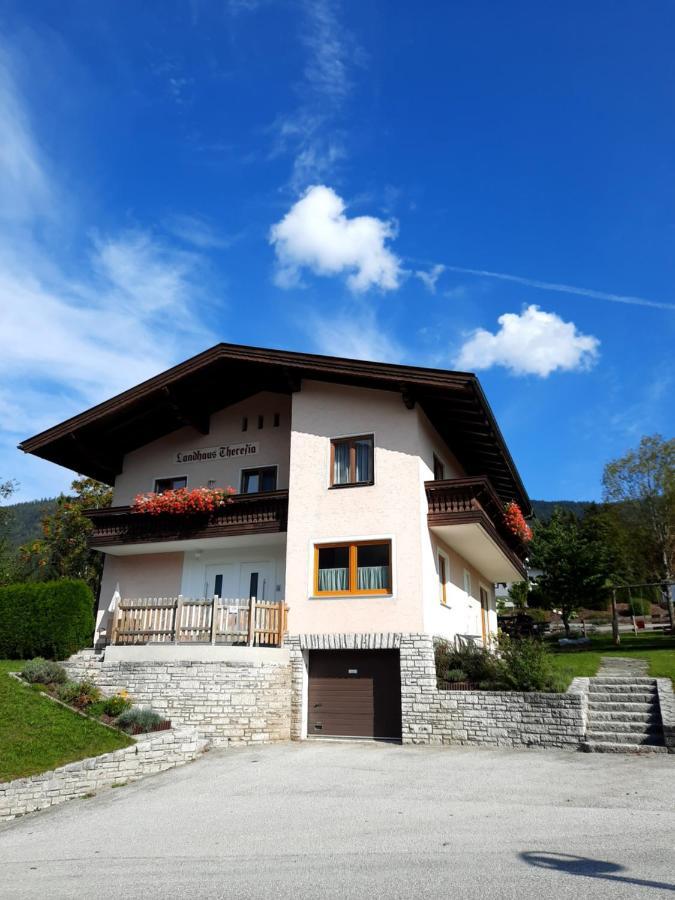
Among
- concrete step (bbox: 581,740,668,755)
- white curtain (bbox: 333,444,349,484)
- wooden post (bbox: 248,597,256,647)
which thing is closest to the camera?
concrete step (bbox: 581,740,668,755)

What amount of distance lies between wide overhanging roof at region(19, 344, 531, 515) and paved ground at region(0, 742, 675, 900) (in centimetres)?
843

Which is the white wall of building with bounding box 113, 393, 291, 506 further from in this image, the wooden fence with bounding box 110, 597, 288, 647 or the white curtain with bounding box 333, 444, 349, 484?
the wooden fence with bounding box 110, 597, 288, 647

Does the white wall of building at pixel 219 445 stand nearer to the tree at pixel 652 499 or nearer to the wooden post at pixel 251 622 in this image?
the wooden post at pixel 251 622

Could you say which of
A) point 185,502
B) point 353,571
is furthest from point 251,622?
point 185,502

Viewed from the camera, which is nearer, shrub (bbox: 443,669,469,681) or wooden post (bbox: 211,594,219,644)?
shrub (bbox: 443,669,469,681)

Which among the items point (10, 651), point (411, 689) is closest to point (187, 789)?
point (411, 689)

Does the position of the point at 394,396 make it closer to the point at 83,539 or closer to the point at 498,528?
the point at 498,528

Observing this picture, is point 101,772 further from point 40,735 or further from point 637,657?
point 637,657

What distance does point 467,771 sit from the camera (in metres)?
11.5

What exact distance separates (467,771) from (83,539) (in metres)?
21.1

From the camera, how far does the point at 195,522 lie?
61.6 ft

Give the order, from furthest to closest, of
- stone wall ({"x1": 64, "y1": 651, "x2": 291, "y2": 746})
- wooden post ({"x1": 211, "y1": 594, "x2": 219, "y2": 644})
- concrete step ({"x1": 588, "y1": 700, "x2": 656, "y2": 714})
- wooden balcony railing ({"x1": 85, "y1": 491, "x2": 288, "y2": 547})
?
wooden balcony railing ({"x1": 85, "y1": 491, "x2": 288, "y2": 547})
wooden post ({"x1": 211, "y1": 594, "x2": 219, "y2": 644})
stone wall ({"x1": 64, "y1": 651, "x2": 291, "y2": 746})
concrete step ({"x1": 588, "y1": 700, "x2": 656, "y2": 714})

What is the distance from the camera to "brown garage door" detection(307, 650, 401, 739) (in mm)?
15266

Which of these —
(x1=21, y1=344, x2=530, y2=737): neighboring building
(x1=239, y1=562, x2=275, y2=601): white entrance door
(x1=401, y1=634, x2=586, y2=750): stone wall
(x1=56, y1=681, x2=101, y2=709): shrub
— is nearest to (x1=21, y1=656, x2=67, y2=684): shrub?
(x1=56, y1=681, x2=101, y2=709): shrub
